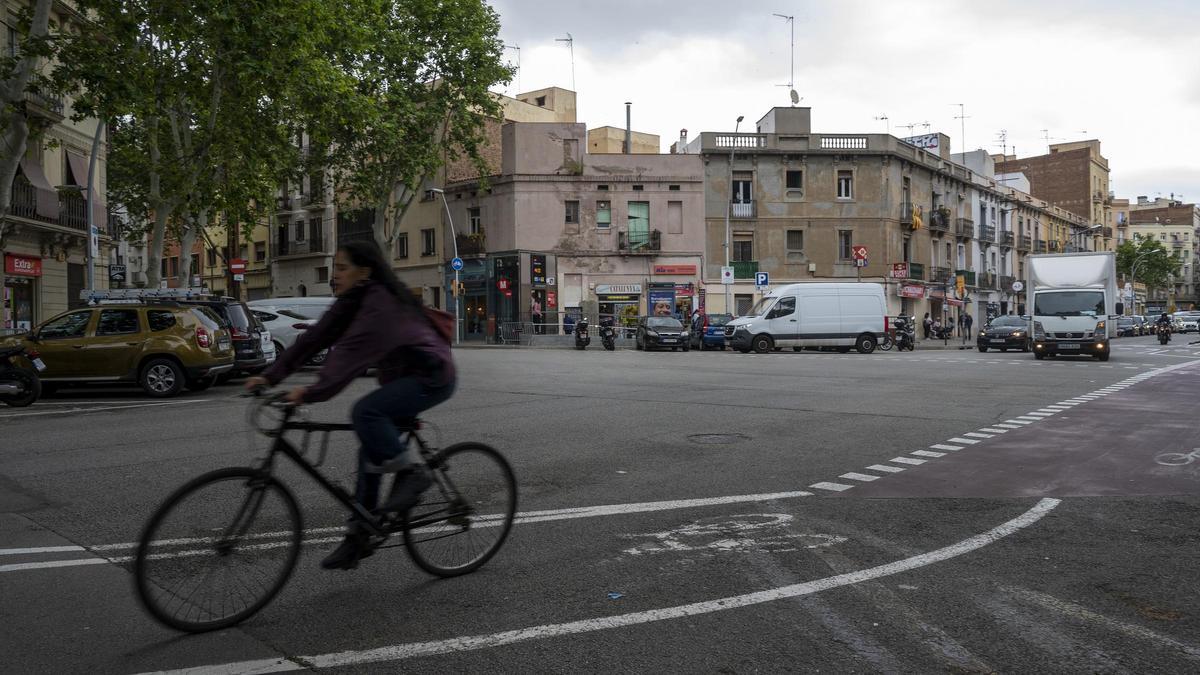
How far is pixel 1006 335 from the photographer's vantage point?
34844mm

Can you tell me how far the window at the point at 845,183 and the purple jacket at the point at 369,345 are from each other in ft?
154

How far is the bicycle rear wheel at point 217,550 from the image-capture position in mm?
4016

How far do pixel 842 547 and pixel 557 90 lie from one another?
197ft

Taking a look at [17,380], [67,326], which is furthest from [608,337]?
[17,380]

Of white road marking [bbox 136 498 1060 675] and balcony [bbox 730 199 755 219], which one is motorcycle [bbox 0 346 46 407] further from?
balcony [bbox 730 199 755 219]

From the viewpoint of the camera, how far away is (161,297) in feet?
56.3

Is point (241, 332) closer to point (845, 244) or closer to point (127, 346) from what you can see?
point (127, 346)

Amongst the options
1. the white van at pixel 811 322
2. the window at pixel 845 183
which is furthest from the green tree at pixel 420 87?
the window at pixel 845 183

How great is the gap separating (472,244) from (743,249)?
14246mm

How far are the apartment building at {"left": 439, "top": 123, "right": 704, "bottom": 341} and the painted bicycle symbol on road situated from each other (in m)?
37.9

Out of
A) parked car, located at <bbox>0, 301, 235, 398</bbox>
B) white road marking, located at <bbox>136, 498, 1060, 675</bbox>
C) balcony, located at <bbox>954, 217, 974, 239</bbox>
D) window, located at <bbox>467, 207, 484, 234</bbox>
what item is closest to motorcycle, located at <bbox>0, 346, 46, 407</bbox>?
parked car, located at <bbox>0, 301, 235, 398</bbox>

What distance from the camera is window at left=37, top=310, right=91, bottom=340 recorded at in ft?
51.1

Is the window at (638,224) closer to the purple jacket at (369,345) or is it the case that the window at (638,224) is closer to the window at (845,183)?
the window at (845,183)

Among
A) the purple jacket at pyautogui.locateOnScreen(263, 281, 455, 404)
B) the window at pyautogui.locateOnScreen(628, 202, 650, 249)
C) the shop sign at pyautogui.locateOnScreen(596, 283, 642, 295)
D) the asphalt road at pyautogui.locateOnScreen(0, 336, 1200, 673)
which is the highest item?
the window at pyautogui.locateOnScreen(628, 202, 650, 249)
